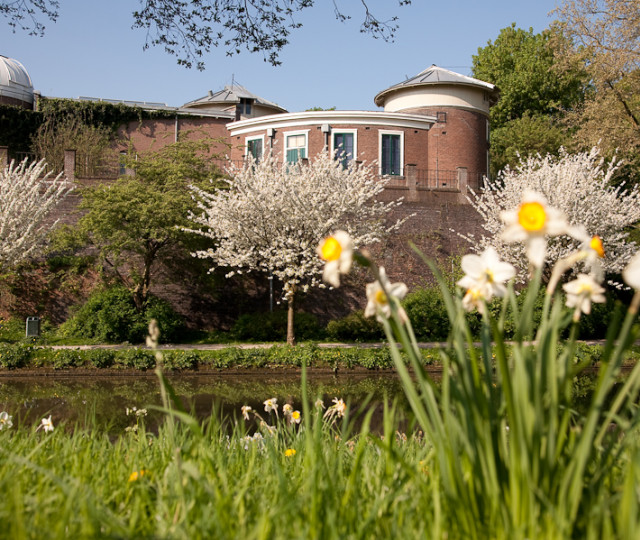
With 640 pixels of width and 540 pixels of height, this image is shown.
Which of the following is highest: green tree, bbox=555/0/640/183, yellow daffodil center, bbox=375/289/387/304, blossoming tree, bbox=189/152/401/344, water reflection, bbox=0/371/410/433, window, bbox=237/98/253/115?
window, bbox=237/98/253/115

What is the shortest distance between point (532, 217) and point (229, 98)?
35.5 m

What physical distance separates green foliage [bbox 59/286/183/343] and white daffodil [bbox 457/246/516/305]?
16320 millimetres

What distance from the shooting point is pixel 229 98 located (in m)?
35.3

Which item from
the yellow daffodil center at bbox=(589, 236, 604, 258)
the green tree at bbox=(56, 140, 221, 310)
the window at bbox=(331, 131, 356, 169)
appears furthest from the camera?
the window at bbox=(331, 131, 356, 169)

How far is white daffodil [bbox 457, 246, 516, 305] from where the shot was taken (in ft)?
6.56

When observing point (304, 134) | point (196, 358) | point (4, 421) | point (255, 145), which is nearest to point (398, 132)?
point (304, 134)

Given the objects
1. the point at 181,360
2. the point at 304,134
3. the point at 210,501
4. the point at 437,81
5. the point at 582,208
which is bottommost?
the point at 181,360

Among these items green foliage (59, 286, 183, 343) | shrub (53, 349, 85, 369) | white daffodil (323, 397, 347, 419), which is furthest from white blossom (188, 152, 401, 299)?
white daffodil (323, 397, 347, 419)

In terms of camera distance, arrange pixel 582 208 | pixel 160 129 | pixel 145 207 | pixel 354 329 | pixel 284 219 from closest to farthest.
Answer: pixel 284 219
pixel 145 207
pixel 354 329
pixel 582 208
pixel 160 129

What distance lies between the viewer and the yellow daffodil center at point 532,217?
1586 millimetres

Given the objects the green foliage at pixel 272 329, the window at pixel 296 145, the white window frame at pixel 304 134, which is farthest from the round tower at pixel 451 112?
the green foliage at pixel 272 329

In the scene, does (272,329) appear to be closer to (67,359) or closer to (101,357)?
(101,357)

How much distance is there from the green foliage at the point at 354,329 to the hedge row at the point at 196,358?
12.6 ft

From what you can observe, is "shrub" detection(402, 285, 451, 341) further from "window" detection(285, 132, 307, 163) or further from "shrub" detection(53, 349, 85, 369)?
"window" detection(285, 132, 307, 163)
